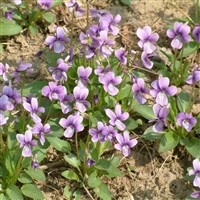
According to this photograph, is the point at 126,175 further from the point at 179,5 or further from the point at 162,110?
the point at 179,5

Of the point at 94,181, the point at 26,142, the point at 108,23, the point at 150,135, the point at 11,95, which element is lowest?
the point at 94,181

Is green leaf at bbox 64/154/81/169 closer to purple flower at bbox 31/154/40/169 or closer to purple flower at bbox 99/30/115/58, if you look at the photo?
purple flower at bbox 31/154/40/169

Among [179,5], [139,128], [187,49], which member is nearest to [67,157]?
[139,128]

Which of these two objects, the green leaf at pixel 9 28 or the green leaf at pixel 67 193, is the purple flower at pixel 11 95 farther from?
the green leaf at pixel 9 28

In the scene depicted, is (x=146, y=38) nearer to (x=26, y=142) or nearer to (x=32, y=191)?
(x=26, y=142)

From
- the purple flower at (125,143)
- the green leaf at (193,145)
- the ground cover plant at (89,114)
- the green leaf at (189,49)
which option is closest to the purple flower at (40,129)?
the ground cover plant at (89,114)

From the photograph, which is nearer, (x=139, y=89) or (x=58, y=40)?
(x=139, y=89)

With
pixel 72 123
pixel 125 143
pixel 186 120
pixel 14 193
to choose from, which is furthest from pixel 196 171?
pixel 14 193

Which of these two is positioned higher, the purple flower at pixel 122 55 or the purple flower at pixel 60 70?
the purple flower at pixel 122 55
